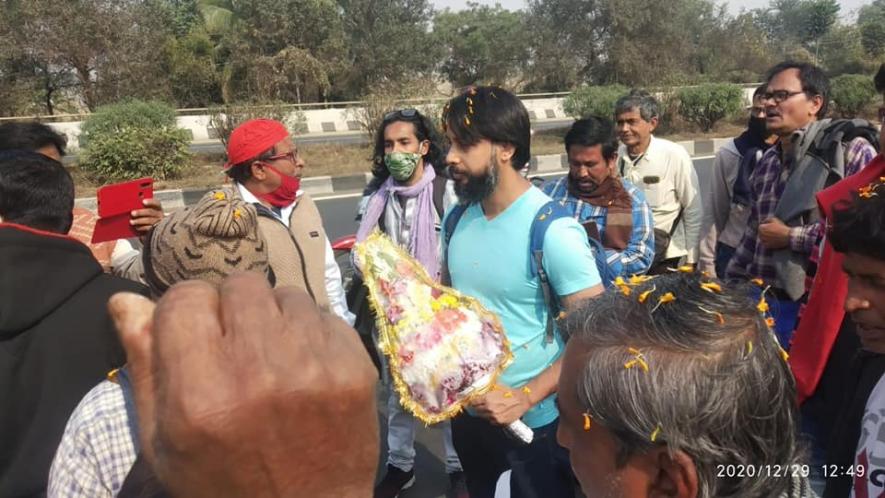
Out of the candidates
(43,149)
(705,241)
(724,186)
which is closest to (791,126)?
(724,186)

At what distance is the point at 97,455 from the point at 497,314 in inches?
48.7

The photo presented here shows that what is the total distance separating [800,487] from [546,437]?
41.9 inches

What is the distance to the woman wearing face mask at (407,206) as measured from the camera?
3.08 m

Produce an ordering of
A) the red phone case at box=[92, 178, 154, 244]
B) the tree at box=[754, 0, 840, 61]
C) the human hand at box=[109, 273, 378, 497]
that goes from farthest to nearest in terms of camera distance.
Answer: the tree at box=[754, 0, 840, 61]
the red phone case at box=[92, 178, 154, 244]
the human hand at box=[109, 273, 378, 497]

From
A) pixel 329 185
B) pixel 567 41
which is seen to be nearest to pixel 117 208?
pixel 329 185

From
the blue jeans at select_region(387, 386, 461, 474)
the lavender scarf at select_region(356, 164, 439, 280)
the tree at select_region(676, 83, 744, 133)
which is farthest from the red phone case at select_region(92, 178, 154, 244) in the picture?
the tree at select_region(676, 83, 744, 133)

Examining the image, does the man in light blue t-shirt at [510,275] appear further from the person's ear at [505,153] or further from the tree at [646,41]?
the tree at [646,41]

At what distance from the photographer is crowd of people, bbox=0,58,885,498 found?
557 mm

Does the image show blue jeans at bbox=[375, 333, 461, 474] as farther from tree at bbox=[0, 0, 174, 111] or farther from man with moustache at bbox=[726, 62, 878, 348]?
tree at bbox=[0, 0, 174, 111]

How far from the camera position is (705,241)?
376 cm

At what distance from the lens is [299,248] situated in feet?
8.16

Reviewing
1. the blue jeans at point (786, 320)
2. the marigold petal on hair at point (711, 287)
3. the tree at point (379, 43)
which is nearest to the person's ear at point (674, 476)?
the marigold petal on hair at point (711, 287)

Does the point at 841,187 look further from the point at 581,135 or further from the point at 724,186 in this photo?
the point at 724,186

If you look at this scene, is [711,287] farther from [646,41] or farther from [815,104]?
[646,41]
